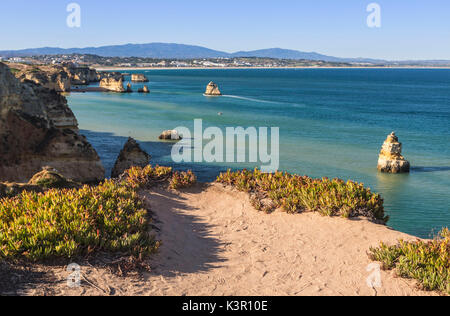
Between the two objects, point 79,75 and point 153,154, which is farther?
point 79,75

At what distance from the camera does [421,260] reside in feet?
31.7

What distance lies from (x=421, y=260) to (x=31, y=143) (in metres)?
20.2

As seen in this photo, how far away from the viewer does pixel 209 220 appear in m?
14.1

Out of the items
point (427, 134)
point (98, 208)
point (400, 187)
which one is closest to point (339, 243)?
point (98, 208)

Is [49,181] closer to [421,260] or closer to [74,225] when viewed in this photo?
[74,225]

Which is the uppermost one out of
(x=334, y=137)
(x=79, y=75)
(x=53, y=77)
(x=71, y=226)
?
(x=79, y=75)

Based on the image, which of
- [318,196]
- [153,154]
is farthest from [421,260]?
[153,154]

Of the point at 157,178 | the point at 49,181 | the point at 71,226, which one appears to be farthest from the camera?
the point at 157,178

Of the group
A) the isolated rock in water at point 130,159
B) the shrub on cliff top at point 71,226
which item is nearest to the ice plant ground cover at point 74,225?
the shrub on cliff top at point 71,226

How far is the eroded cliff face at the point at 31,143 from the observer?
2120cm

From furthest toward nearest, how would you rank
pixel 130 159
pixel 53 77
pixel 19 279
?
pixel 53 77
pixel 130 159
pixel 19 279

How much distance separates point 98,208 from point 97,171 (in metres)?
13.5

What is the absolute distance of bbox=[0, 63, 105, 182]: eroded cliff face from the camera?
21203 mm

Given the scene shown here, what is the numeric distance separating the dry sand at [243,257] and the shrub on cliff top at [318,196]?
39cm
